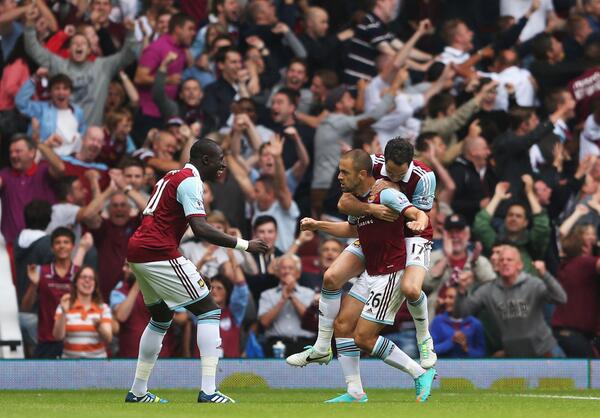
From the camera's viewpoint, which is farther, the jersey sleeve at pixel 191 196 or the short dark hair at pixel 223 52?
the short dark hair at pixel 223 52

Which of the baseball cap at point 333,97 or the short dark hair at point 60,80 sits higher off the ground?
the short dark hair at point 60,80

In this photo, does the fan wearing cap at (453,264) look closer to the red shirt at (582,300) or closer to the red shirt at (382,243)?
the red shirt at (582,300)

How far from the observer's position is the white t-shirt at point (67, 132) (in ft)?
66.5

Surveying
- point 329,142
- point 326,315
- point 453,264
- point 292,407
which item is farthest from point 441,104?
point 292,407

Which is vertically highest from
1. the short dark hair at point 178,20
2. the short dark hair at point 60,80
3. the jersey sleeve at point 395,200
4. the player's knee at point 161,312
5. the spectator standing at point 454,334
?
the short dark hair at point 178,20

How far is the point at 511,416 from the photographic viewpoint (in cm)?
1199

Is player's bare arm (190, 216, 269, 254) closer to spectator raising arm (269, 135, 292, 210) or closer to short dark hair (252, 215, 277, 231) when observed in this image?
short dark hair (252, 215, 277, 231)

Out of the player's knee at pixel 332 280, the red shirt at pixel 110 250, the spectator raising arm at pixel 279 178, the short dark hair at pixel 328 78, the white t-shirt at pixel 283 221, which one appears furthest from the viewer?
the short dark hair at pixel 328 78

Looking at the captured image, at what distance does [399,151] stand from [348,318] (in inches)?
68.3

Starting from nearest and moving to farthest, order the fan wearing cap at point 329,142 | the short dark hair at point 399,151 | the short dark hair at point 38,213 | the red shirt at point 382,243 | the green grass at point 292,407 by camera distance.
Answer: the green grass at point 292,407 → the short dark hair at point 399,151 → the red shirt at point 382,243 → the short dark hair at point 38,213 → the fan wearing cap at point 329,142

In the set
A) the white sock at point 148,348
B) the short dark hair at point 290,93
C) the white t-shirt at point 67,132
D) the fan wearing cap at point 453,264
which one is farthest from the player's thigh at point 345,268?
the short dark hair at point 290,93

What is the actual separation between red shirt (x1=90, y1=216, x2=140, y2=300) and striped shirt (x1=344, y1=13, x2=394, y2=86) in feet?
19.3

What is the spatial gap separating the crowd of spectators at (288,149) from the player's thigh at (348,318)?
3.97 metres

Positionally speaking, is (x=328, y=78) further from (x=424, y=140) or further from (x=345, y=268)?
(x=345, y=268)
